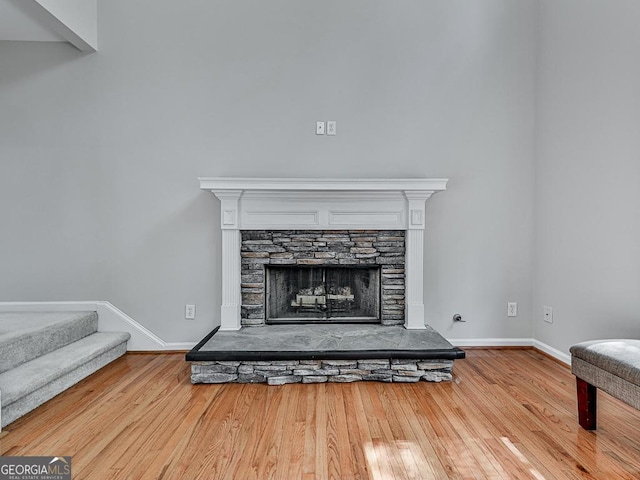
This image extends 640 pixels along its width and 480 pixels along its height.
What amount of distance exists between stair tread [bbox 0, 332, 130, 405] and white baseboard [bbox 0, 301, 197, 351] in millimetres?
63

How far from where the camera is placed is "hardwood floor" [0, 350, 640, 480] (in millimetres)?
1642

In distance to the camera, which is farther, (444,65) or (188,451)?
(444,65)

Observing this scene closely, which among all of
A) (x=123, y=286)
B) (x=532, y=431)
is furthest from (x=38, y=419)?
(x=532, y=431)

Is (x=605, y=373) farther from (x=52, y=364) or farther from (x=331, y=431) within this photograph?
(x=52, y=364)

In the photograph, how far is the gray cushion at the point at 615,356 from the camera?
5.50 feet

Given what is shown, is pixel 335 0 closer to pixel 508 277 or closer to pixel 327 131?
pixel 327 131

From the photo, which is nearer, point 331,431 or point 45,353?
point 331,431

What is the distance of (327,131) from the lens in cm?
321

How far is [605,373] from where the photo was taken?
1.80m

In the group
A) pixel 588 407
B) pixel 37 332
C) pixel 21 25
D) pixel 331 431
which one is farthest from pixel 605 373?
pixel 21 25

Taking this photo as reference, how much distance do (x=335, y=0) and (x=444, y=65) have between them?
1.01 m

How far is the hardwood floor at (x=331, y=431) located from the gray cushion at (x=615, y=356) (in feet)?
1.16

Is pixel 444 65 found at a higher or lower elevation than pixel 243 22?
lower

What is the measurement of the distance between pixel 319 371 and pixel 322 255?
3.11 feet
